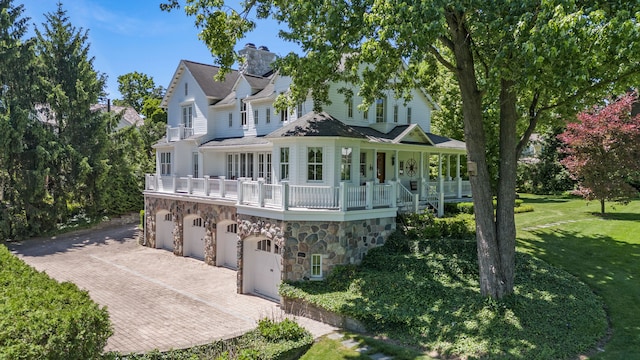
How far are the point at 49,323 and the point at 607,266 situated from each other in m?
17.3

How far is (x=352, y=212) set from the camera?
15.1 meters

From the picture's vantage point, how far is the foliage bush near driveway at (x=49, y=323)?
7094mm

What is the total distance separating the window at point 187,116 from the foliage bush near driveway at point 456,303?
15319 mm

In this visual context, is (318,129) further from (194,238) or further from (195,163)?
(195,163)

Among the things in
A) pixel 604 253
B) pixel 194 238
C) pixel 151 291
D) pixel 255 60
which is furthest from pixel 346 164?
pixel 255 60

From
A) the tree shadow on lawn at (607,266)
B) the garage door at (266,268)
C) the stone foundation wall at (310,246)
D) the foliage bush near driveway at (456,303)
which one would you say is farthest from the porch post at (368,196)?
the tree shadow on lawn at (607,266)

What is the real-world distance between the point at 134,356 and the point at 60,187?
70.5 feet

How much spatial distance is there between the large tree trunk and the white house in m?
4.63

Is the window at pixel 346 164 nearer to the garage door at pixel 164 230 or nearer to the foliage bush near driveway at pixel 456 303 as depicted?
the foliage bush near driveway at pixel 456 303

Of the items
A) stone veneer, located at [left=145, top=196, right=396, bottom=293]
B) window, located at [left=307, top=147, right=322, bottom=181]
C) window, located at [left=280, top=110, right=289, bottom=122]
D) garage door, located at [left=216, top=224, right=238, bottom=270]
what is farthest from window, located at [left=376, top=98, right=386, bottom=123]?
garage door, located at [left=216, top=224, right=238, bottom=270]

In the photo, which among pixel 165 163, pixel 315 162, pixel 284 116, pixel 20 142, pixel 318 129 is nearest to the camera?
pixel 318 129

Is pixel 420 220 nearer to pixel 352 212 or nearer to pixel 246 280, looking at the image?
pixel 352 212

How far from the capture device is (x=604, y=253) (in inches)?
634

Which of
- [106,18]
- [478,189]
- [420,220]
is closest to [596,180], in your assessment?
[420,220]
